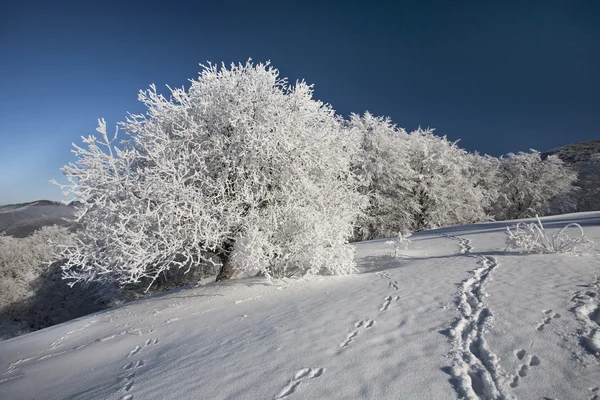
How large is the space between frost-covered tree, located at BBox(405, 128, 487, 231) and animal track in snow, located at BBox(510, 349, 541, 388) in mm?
21763

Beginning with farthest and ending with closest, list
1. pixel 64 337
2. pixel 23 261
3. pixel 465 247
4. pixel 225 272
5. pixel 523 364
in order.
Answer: pixel 23 261 < pixel 225 272 < pixel 465 247 < pixel 64 337 < pixel 523 364

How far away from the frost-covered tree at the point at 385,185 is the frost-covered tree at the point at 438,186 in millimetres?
1116

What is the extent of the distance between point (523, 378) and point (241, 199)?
6893mm

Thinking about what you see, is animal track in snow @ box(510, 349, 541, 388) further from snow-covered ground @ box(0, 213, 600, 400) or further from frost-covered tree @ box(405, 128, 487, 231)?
frost-covered tree @ box(405, 128, 487, 231)

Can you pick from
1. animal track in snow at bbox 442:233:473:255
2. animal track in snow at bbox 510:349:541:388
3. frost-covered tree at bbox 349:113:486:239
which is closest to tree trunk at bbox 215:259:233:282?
animal track in snow at bbox 442:233:473:255

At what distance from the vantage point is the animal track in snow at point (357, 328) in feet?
12.2

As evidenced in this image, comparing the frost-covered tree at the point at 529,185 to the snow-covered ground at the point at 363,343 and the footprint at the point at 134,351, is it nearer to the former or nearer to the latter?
the snow-covered ground at the point at 363,343

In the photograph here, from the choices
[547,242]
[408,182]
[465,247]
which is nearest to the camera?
[547,242]

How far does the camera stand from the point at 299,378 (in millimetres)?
3084

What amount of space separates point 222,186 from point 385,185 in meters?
16.6

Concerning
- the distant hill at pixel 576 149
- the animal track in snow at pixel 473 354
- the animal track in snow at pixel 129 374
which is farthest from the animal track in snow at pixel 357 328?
the distant hill at pixel 576 149

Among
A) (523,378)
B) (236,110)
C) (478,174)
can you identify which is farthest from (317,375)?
(478,174)

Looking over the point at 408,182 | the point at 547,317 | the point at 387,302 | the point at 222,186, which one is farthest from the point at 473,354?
the point at 408,182

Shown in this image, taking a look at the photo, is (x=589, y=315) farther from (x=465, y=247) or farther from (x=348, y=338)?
(x=465, y=247)
